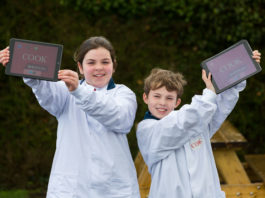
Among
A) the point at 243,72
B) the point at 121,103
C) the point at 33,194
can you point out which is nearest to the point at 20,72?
the point at 121,103

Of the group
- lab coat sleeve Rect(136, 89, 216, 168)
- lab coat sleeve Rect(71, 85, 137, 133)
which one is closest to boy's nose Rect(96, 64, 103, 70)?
lab coat sleeve Rect(71, 85, 137, 133)

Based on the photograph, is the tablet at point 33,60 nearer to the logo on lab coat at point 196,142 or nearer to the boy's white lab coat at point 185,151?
the boy's white lab coat at point 185,151

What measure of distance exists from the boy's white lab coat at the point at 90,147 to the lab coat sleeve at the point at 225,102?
0.59m

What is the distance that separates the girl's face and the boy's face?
0.35 m

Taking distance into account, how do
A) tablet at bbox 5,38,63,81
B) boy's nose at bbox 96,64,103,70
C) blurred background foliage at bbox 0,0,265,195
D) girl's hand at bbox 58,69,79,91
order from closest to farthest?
girl's hand at bbox 58,69,79,91, tablet at bbox 5,38,63,81, boy's nose at bbox 96,64,103,70, blurred background foliage at bbox 0,0,265,195

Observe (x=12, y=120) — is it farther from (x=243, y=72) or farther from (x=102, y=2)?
(x=243, y=72)

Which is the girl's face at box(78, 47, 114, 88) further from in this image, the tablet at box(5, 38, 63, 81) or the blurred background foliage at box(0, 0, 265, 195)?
the blurred background foliage at box(0, 0, 265, 195)

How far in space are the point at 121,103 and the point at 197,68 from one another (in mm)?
3614

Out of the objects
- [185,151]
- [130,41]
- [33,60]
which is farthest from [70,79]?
[130,41]

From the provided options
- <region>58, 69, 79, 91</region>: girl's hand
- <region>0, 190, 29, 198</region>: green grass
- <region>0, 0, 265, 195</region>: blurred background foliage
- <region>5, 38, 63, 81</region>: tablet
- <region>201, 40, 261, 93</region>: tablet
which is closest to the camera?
<region>58, 69, 79, 91</region>: girl's hand

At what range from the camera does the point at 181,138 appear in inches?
122

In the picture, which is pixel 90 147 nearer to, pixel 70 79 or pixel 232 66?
pixel 70 79

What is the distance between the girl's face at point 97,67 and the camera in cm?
325

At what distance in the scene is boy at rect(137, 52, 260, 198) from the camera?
10.0 ft
